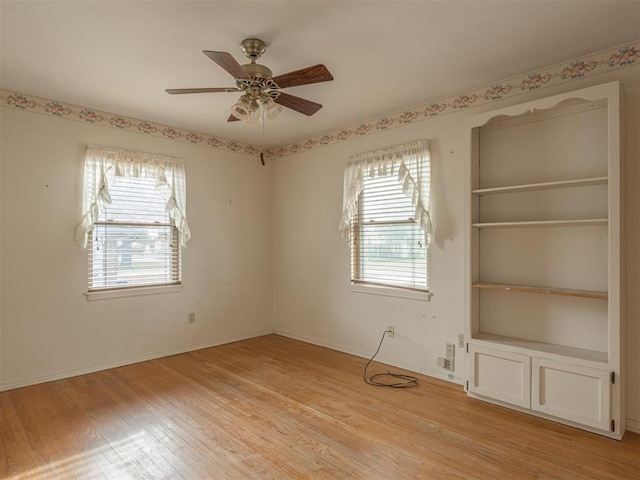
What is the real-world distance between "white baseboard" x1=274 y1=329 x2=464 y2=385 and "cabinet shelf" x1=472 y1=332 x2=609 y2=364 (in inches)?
23.2

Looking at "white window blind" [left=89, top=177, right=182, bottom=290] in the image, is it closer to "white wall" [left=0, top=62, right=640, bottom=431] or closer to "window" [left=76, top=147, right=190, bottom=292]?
"window" [left=76, top=147, right=190, bottom=292]

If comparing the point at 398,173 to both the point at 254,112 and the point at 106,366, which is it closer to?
the point at 254,112

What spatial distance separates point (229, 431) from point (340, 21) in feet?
9.22

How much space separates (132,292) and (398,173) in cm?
313

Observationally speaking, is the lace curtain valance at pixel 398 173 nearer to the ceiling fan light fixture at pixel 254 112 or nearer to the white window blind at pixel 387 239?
the white window blind at pixel 387 239

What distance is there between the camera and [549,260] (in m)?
2.94

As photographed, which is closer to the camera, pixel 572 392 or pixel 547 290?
pixel 572 392

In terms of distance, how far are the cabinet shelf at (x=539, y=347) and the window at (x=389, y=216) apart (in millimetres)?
785

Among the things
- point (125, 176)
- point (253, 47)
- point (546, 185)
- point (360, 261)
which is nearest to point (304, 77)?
point (253, 47)

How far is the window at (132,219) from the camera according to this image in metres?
3.74

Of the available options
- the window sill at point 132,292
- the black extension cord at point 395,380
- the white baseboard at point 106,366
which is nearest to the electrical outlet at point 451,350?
the black extension cord at point 395,380

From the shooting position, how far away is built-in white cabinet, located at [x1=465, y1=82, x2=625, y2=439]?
245cm

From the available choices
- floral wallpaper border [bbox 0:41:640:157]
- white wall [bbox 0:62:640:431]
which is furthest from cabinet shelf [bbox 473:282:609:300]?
floral wallpaper border [bbox 0:41:640:157]

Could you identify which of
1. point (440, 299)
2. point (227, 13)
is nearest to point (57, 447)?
point (227, 13)
